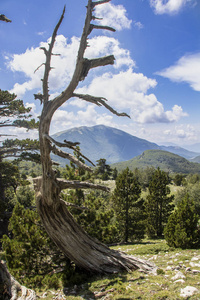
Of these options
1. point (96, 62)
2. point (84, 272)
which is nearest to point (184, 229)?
A: point (84, 272)

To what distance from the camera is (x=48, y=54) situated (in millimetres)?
6570

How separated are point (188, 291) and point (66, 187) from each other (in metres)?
5.26

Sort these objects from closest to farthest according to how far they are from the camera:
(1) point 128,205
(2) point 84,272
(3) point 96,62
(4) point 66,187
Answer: (3) point 96,62, (4) point 66,187, (2) point 84,272, (1) point 128,205

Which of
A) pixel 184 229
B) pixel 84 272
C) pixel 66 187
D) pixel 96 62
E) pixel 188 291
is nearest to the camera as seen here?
pixel 188 291

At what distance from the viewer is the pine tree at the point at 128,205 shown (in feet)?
81.5

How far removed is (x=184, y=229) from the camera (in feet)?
46.0

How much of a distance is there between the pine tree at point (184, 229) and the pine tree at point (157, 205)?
1400 centimetres

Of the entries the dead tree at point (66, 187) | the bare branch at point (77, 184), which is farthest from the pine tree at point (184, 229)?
the bare branch at point (77, 184)

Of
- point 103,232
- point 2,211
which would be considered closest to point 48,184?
point 103,232

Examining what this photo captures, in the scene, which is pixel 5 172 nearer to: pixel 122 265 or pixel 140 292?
pixel 122 265

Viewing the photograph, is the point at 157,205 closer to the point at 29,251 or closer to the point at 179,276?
the point at 179,276

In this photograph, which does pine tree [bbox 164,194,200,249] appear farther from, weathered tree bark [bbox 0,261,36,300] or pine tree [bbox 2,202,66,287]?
weathered tree bark [bbox 0,261,36,300]

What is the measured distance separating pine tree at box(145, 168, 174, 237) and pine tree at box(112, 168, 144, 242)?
3.91 m

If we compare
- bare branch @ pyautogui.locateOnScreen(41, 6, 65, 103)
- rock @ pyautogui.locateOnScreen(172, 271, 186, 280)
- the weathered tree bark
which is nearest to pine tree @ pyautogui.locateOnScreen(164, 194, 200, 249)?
rock @ pyautogui.locateOnScreen(172, 271, 186, 280)
